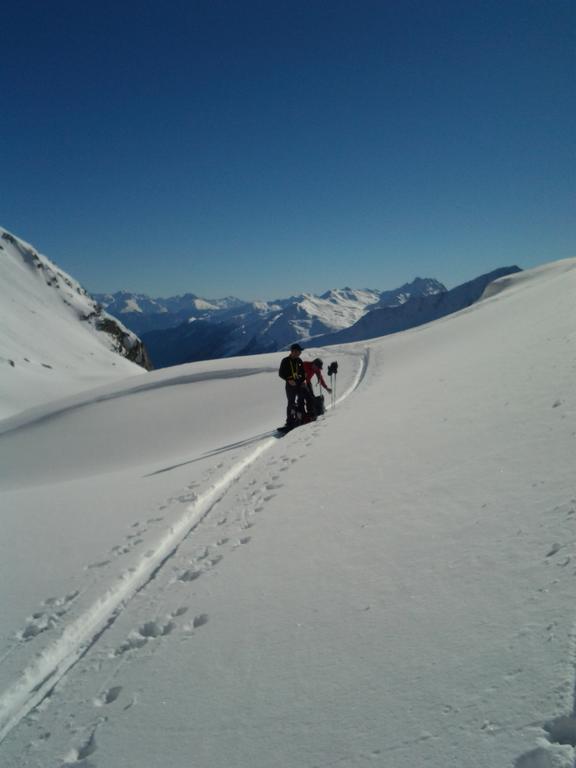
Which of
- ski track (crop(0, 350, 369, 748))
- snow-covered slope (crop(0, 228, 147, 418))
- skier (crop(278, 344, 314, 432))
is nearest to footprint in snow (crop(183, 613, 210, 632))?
ski track (crop(0, 350, 369, 748))

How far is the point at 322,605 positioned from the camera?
3912 mm

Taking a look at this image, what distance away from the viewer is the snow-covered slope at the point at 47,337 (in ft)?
163

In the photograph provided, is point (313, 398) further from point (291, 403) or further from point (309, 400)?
point (291, 403)

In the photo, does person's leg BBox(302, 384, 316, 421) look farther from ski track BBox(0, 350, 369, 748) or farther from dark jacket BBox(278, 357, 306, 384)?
ski track BBox(0, 350, 369, 748)

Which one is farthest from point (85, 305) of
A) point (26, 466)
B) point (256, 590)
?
point (256, 590)

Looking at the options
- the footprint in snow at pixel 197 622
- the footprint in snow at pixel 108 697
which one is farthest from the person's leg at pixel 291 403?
the footprint in snow at pixel 108 697

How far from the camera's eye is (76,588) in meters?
5.41

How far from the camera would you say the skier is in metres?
13.0

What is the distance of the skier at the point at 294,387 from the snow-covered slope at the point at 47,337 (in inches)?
1402

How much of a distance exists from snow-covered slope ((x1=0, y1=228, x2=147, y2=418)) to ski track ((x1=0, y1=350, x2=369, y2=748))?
39872mm

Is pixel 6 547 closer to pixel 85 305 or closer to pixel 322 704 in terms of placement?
pixel 322 704

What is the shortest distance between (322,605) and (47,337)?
7534 centimetres

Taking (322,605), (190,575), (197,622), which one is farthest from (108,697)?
(322,605)

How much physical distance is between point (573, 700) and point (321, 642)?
1771mm
